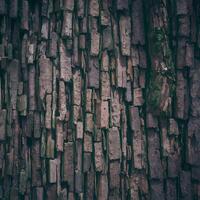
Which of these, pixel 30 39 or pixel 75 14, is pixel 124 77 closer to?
pixel 75 14

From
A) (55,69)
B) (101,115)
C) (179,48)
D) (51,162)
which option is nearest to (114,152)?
(101,115)

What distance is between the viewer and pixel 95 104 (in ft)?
5.17

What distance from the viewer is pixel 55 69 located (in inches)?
61.8

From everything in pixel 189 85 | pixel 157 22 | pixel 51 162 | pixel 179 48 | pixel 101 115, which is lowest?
pixel 51 162

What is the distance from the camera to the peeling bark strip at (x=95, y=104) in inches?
61.1

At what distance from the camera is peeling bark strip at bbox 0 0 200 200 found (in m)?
1.55

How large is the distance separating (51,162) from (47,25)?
0.69 metres

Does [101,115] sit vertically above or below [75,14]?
below

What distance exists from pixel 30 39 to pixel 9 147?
552mm

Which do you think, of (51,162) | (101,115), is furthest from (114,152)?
(51,162)

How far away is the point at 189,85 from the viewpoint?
159cm

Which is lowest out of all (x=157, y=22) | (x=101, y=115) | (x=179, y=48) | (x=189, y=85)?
(x=101, y=115)

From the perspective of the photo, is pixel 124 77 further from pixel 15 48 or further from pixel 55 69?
pixel 15 48

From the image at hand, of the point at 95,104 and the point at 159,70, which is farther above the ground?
the point at 159,70
